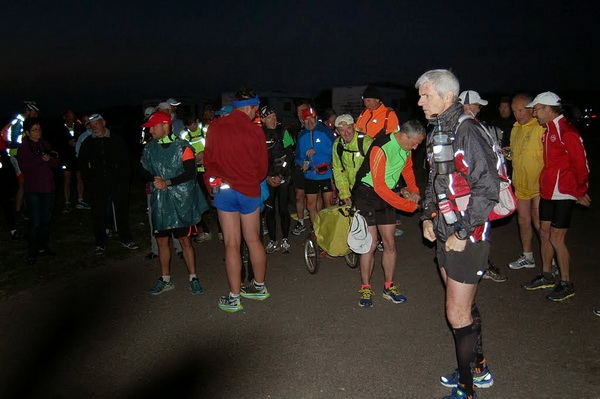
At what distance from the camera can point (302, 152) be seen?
7.61 metres

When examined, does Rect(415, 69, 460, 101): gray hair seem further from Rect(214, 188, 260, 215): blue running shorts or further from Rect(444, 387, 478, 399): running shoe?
Rect(214, 188, 260, 215): blue running shorts

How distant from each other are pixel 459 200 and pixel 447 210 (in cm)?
10

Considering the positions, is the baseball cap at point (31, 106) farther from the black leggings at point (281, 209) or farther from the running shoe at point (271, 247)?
the running shoe at point (271, 247)

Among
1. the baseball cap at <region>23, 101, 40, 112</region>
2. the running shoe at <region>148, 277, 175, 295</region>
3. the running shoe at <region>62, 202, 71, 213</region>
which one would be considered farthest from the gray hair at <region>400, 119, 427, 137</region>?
the running shoe at <region>62, 202, 71, 213</region>

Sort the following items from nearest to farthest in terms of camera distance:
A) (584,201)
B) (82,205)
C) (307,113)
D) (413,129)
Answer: (413,129) < (584,201) < (307,113) < (82,205)

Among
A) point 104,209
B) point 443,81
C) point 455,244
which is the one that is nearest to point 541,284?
point 455,244

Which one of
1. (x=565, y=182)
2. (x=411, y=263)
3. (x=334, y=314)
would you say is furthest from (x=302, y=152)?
(x=565, y=182)

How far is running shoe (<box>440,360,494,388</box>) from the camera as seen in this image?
3.71 m

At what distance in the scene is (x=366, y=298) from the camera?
17.6ft

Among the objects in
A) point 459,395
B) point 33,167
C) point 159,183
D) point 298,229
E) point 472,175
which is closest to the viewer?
point 472,175

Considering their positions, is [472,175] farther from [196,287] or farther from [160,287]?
[160,287]

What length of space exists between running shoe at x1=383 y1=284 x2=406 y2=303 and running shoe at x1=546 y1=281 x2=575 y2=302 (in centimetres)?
165

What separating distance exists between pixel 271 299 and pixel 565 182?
3.58 m

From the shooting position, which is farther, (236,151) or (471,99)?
(471,99)
